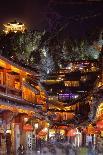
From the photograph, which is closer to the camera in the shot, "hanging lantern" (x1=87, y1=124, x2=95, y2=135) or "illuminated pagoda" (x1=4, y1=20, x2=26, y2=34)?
"hanging lantern" (x1=87, y1=124, x2=95, y2=135)

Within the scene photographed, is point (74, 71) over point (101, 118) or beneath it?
over

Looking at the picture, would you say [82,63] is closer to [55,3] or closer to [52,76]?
[52,76]

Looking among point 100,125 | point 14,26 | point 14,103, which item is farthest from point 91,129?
point 14,26

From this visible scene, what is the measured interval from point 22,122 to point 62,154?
9.12 meters

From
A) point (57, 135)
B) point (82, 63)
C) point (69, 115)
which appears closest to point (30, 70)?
point (69, 115)

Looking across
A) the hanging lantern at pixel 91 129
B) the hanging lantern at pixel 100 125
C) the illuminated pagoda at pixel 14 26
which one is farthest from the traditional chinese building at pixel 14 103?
the illuminated pagoda at pixel 14 26

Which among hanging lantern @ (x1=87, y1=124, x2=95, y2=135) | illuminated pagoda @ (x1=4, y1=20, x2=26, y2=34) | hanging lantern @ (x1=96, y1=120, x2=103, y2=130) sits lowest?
hanging lantern @ (x1=87, y1=124, x2=95, y2=135)

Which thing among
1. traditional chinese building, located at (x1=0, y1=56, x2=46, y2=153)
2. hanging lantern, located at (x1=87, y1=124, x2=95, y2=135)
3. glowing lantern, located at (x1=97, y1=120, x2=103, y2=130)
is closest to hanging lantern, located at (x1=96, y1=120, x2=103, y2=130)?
glowing lantern, located at (x1=97, y1=120, x2=103, y2=130)

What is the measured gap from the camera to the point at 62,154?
3141cm

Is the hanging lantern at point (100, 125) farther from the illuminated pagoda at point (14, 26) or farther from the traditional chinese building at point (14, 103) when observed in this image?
the illuminated pagoda at point (14, 26)

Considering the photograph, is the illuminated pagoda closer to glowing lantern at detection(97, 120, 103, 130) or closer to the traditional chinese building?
the traditional chinese building

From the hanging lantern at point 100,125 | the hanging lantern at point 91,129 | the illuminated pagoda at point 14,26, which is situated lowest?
the hanging lantern at point 91,129

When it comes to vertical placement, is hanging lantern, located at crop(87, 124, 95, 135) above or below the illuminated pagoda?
below

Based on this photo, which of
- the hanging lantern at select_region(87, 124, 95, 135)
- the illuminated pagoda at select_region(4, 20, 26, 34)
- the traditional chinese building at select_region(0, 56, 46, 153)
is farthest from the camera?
the illuminated pagoda at select_region(4, 20, 26, 34)
